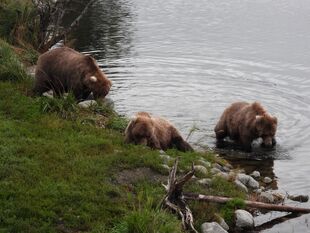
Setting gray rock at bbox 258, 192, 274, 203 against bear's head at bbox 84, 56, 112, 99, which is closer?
gray rock at bbox 258, 192, 274, 203

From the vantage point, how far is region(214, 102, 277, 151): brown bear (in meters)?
A: 14.2

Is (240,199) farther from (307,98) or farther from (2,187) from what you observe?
(307,98)

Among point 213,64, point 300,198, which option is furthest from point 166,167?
point 213,64

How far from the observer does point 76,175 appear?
32.3ft

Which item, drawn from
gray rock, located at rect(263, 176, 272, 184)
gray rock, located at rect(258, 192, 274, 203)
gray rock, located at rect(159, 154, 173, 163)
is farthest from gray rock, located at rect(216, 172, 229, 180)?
gray rock, located at rect(263, 176, 272, 184)

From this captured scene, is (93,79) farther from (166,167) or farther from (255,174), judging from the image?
(255,174)

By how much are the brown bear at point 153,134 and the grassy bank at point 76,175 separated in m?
0.32

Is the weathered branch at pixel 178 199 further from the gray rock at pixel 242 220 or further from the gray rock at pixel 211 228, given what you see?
the gray rock at pixel 242 220

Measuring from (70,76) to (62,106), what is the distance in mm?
1538

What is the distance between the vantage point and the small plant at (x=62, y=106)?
1305 cm

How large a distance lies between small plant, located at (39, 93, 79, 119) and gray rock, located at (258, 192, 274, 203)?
442 centimetres

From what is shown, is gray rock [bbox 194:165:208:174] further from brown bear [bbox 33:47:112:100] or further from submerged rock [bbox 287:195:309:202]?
Answer: brown bear [bbox 33:47:112:100]

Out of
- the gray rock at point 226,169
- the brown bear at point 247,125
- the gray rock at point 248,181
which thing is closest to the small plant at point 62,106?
the gray rock at point 226,169

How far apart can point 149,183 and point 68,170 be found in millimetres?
1376
